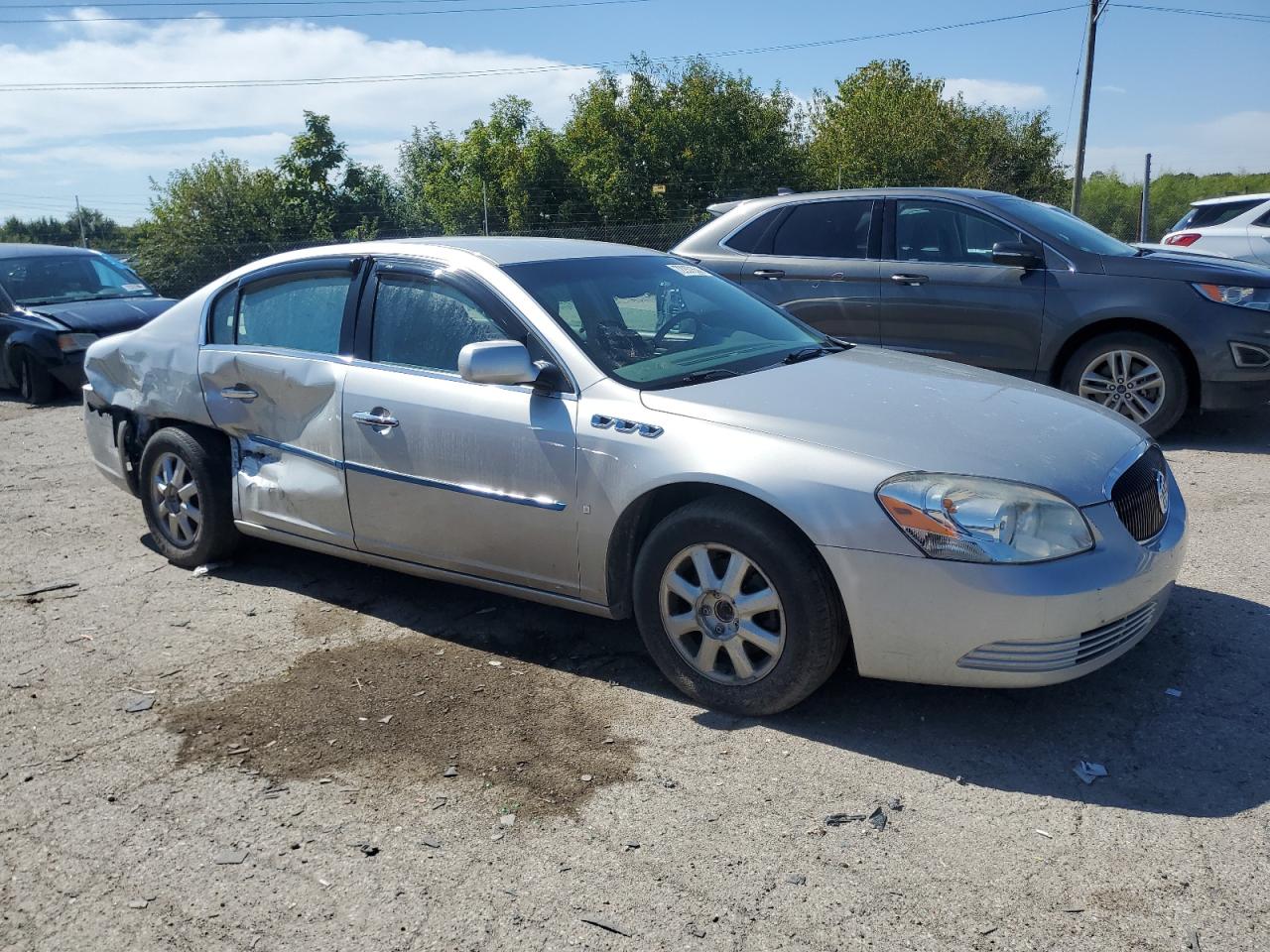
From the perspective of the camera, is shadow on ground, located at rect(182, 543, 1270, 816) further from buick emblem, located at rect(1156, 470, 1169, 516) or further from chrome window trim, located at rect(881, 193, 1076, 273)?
chrome window trim, located at rect(881, 193, 1076, 273)

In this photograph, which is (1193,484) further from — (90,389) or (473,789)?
(90,389)

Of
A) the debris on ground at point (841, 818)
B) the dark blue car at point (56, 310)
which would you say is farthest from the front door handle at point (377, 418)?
the dark blue car at point (56, 310)

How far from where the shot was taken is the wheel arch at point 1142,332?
748 cm

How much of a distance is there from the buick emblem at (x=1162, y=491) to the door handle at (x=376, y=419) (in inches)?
114

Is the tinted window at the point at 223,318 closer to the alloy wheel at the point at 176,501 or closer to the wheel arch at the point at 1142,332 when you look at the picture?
the alloy wheel at the point at 176,501

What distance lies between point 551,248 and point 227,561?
235 cm

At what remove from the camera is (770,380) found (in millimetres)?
4184

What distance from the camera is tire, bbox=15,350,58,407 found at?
11477 millimetres

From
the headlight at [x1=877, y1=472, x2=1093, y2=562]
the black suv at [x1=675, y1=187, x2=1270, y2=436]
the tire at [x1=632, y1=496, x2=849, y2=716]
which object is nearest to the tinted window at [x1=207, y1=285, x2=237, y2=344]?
the tire at [x1=632, y1=496, x2=849, y2=716]

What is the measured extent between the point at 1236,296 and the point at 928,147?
3516cm

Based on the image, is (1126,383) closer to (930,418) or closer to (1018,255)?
(1018,255)

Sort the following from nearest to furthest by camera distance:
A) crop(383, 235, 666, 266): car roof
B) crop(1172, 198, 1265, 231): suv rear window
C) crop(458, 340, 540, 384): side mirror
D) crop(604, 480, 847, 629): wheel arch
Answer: crop(604, 480, 847, 629): wheel arch → crop(458, 340, 540, 384): side mirror → crop(383, 235, 666, 266): car roof → crop(1172, 198, 1265, 231): suv rear window

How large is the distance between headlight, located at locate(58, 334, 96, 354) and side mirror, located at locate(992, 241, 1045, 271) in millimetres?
8881

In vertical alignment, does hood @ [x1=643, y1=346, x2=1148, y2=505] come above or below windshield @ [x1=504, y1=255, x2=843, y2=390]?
below
